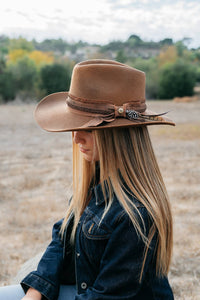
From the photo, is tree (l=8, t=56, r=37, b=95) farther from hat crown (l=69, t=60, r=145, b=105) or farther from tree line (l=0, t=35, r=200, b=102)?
hat crown (l=69, t=60, r=145, b=105)

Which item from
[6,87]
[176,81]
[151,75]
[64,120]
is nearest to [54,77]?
[6,87]

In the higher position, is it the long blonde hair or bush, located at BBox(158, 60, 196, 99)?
the long blonde hair

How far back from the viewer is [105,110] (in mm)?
1340

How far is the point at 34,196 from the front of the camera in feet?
14.9

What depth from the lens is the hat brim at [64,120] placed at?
1.29m

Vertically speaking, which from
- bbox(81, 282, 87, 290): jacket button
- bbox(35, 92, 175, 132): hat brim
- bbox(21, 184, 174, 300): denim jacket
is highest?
bbox(35, 92, 175, 132): hat brim

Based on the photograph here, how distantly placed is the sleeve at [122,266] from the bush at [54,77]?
79.6 ft

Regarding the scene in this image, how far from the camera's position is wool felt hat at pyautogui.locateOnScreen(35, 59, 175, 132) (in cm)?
132

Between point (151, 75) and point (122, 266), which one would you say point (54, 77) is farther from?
point (122, 266)

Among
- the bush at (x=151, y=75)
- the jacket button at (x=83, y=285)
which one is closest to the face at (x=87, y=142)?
the jacket button at (x=83, y=285)

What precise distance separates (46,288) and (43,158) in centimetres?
523

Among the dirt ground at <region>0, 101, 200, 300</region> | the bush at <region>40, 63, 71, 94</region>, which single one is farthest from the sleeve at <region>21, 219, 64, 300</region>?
the bush at <region>40, 63, 71, 94</region>

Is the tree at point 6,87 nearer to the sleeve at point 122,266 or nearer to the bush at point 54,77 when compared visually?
the bush at point 54,77

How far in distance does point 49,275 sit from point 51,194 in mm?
3148
